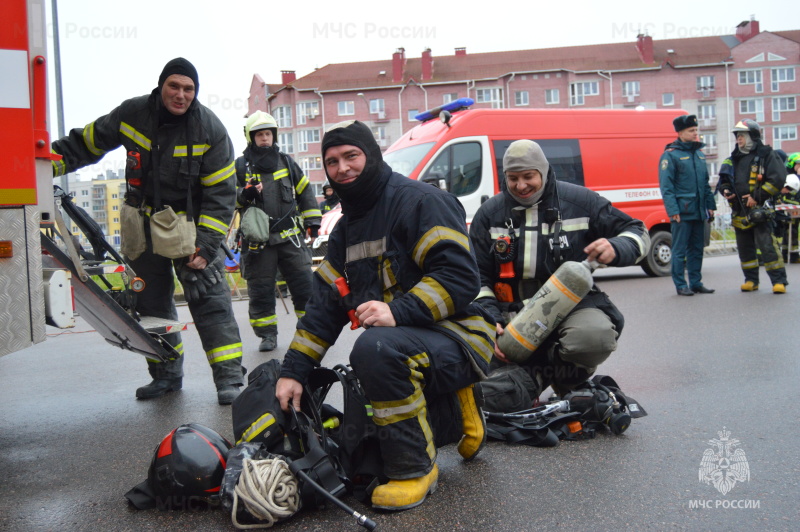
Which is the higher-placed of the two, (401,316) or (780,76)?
(780,76)

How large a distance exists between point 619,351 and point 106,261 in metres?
4.02

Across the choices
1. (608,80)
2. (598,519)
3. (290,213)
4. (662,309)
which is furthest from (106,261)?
(608,80)

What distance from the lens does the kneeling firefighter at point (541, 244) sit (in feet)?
13.1

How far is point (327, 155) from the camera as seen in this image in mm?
3154

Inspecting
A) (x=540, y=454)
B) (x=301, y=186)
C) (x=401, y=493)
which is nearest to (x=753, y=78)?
(x=301, y=186)

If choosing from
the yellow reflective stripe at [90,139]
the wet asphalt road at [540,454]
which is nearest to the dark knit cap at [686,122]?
the wet asphalt road at [540,454]

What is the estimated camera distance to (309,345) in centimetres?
321

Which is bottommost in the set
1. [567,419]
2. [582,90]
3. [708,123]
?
[567,419]

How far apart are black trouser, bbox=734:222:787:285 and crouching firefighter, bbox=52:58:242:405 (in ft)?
22.3

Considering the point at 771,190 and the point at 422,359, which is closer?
the point at 422,359

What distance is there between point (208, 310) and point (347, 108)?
55980 millimetres

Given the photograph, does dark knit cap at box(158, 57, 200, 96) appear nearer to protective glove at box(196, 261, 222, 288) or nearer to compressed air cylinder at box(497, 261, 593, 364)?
protective glove at box(196, 261, 222, 288)

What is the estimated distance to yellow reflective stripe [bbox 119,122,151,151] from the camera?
462 centimetres

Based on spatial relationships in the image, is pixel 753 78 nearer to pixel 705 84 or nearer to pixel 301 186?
pixel 705 84
